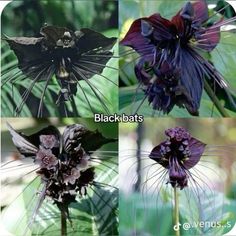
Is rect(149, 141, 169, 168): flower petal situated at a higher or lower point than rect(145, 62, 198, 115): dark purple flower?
lower

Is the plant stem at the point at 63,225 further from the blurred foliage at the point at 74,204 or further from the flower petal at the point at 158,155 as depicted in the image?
the flower petal at the point at 158,155

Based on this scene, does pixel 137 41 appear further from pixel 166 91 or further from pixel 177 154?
pixel 177 154

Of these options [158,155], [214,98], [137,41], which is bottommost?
[158,155]

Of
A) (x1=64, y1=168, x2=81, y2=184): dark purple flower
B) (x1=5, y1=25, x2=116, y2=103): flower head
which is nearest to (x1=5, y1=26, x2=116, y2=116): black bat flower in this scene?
(x1=5, y1=25, x2=116, y2=103): flower head

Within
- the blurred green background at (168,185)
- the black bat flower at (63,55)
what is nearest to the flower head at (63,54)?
the black bat flower at (63,55)

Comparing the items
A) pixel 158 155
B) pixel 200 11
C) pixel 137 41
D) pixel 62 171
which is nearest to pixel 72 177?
pixel 62 171

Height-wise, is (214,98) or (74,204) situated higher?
(214,98)

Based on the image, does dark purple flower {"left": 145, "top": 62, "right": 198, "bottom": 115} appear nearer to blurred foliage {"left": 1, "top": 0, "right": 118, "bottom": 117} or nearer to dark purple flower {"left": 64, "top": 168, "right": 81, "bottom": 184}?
blurred foliage {"left": 1, "top": 0, "right": 118, "bottom": 117}
